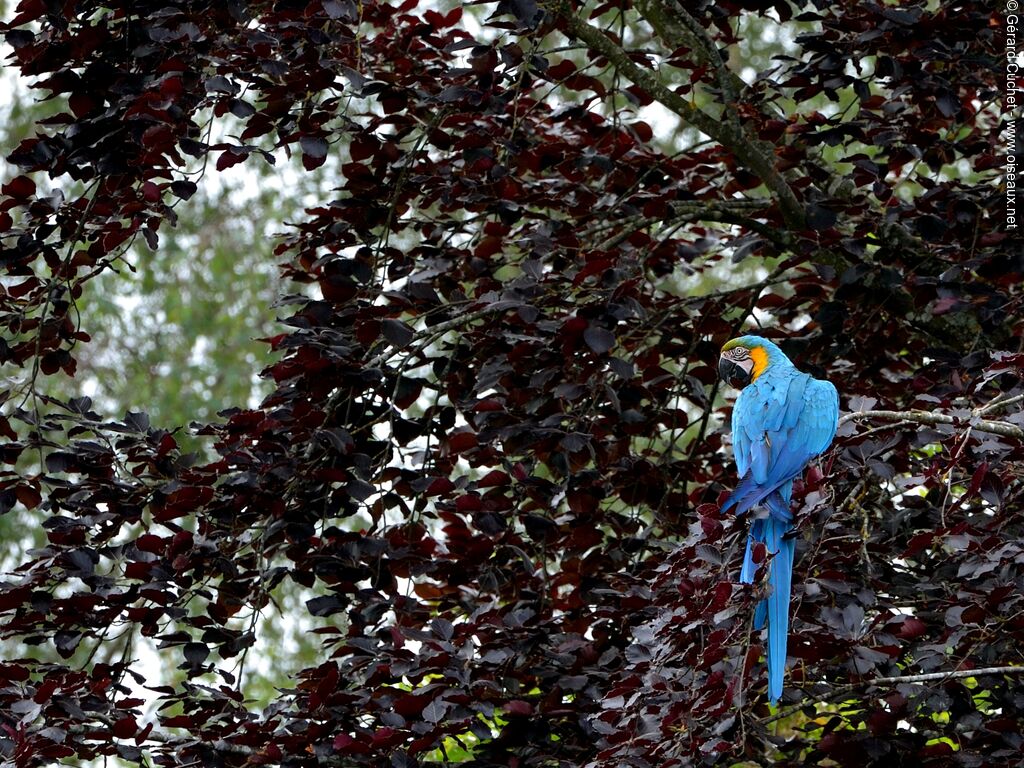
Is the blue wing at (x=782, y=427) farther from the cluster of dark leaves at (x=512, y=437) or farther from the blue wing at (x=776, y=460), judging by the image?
the cluster of dark leaves at (x=512, y=437)

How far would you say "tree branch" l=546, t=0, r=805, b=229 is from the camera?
3.46 metres

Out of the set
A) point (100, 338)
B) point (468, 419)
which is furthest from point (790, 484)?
point (100, 338)

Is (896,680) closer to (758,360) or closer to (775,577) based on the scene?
(775,577)

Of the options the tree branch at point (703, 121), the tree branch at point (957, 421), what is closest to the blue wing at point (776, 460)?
the tree branch at point (957, 421)

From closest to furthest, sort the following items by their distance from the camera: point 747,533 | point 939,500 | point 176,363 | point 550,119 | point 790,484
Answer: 1. point 747,533
2. point 790,484
3. point 939,500
4. point 550,119
5. point 176,363

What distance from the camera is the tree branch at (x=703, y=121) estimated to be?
3.46m

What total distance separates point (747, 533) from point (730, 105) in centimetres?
155

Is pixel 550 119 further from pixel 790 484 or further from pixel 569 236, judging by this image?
pixel 790 484

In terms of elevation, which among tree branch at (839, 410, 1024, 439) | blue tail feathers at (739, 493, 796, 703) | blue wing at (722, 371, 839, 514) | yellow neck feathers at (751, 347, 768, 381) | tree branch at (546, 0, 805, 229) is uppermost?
tree branch at (546, 0, 805, 229)

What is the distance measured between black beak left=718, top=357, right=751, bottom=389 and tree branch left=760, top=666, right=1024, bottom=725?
990 mm

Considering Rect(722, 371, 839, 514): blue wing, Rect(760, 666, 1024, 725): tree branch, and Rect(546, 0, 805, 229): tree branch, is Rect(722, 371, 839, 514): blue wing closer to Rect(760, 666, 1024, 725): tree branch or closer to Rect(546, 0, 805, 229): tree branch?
Rect(760, 666, 1024, 725): tree branch

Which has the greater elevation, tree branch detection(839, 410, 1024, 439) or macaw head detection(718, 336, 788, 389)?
macaw head detection(718, 336, 788, 389)

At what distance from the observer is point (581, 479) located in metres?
3.15

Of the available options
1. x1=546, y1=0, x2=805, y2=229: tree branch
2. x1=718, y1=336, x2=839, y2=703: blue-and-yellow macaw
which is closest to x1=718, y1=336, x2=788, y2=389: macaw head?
x1=718, y1=336, x2=839, y2=703: blue-and-yellow macaw
